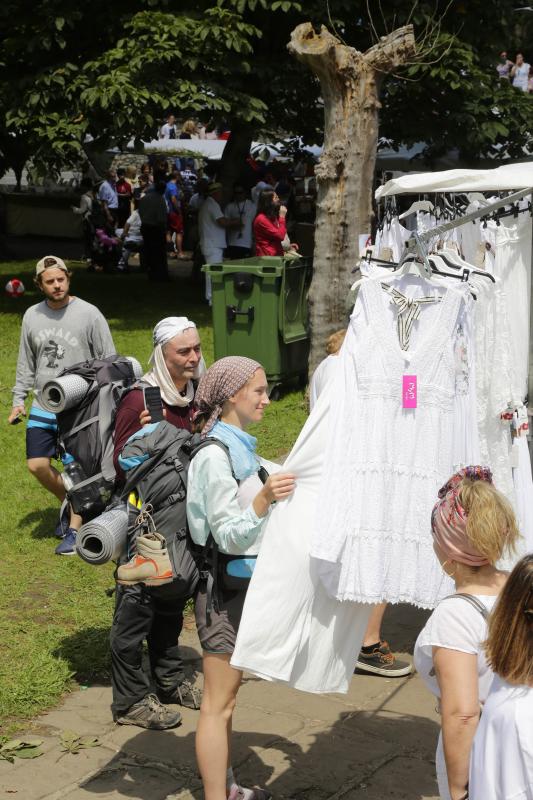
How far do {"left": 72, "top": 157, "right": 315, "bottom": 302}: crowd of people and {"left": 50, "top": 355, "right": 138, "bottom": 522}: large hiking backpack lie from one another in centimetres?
870

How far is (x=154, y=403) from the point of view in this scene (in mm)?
5383

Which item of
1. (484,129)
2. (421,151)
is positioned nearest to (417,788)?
(484,129)

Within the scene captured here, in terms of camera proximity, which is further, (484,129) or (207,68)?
(484,129)

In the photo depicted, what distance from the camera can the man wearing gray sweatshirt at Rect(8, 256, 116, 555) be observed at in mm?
7253

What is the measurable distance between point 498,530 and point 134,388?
269cm

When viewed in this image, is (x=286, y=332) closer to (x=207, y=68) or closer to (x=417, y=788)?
(x=207, y=68)

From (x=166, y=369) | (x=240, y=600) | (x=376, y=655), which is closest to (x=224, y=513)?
(x=240, y=600)

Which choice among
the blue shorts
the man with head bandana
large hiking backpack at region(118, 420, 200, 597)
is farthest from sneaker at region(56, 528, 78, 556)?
large hiking backpack at region(118, 420, 200, 597)

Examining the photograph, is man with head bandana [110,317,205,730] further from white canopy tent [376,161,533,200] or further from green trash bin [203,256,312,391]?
green trash bin [203,256,312,391]

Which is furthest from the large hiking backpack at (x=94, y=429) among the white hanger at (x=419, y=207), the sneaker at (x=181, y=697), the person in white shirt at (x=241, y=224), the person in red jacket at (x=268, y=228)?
the person in white shirt at (x=241, y=224)

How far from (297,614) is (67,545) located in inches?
144

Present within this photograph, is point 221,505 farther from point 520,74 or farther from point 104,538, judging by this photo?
point 520,74

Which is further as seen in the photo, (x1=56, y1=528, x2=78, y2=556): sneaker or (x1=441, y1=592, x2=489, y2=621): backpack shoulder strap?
(x1=56, y1=528, x2=78, y2=556): sneaker

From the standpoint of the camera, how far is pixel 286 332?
37.1 ft
